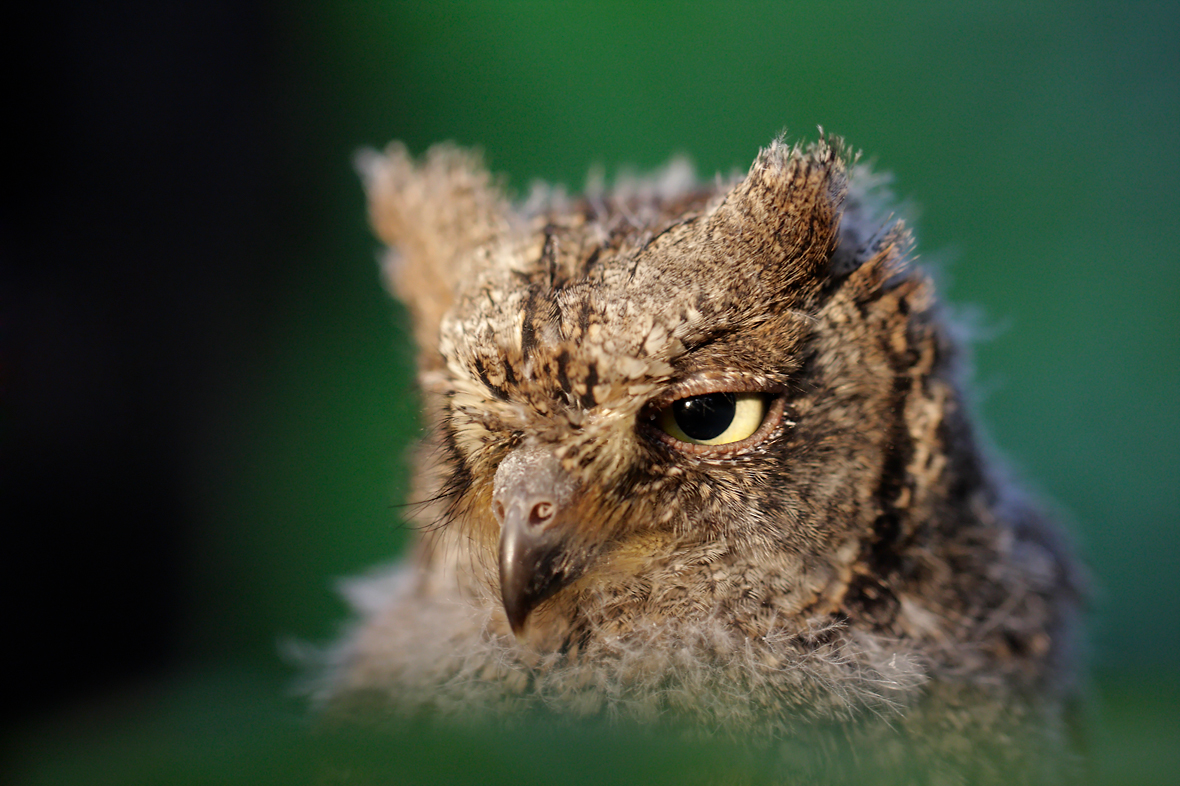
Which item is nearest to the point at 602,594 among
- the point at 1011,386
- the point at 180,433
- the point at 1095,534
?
the point at 1011,386

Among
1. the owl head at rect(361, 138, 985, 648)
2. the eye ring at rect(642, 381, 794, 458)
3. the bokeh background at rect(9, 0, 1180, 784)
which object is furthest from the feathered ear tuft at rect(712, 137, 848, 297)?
the bokeh background at rect(9, 0, 1180, 784)

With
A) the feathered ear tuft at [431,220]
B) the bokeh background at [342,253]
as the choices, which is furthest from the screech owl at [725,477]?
the bokeh background at [342,253]

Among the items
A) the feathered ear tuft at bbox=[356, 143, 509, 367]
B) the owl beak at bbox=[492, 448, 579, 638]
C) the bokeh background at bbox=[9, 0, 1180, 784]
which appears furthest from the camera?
the bokeh background at bbox=[9, 0, 1180, 784]

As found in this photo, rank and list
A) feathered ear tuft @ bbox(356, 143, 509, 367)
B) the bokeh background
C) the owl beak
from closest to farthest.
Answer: the owl beak, feathered ear tuft @ bbox(356, 143, 509, 367), the bokeh background

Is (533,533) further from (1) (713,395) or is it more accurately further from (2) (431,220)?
(2) (431,220)

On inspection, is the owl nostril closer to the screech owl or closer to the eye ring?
the screech owl

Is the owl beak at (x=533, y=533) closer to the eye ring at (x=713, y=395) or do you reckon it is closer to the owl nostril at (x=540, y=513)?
the owl nostril at (x=540, y=513)
